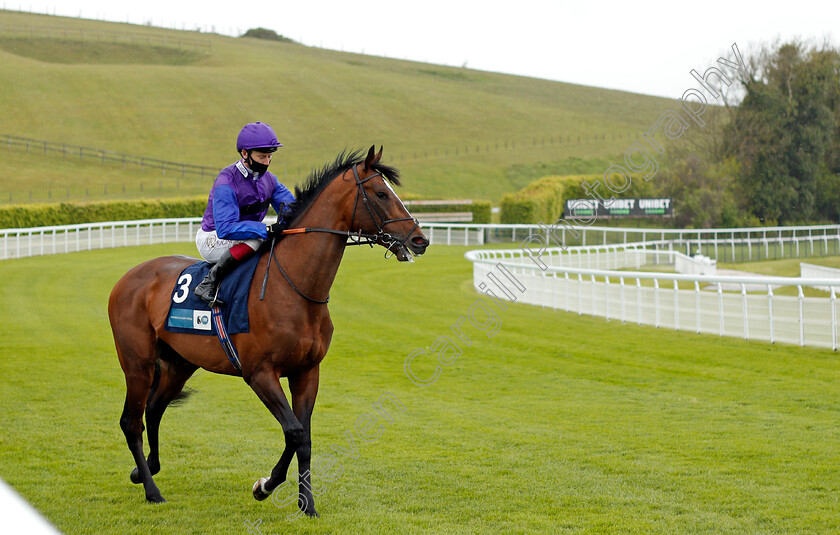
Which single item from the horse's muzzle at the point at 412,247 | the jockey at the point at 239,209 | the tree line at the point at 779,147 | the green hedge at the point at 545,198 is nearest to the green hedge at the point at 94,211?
the green hedge at the point at 545,198

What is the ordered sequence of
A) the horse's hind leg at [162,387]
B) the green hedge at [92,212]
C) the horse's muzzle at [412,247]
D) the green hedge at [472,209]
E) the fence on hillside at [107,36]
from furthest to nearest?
the fence on hillside at [107,36], the green hedge at [472,209], the green hedge at [92,212], the horse's hind leg at [162,387], the horse's muzzle at [412,247]

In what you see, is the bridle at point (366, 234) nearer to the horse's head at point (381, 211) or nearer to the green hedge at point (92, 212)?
the horse's head at point (381, 211)

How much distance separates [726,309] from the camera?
46.7 ft

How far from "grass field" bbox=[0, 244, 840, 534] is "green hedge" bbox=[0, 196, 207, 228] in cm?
2183

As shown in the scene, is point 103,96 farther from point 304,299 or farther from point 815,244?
point 304,299

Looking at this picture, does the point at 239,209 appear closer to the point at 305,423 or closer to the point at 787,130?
the point at 305,423

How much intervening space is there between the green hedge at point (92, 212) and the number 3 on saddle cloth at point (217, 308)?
31.8 meters

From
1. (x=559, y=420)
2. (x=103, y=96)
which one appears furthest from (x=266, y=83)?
(x=559, y=420)

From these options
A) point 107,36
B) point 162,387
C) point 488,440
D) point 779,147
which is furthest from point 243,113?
point 162,387

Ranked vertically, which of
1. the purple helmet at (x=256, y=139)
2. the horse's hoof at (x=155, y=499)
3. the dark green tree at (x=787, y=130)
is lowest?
the horse's hoof at (x=155, y=499)

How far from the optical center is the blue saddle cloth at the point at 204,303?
5.37 metres

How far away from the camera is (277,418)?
5.02 m

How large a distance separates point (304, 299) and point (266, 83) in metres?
77.8

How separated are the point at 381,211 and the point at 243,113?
6836 centimetres
